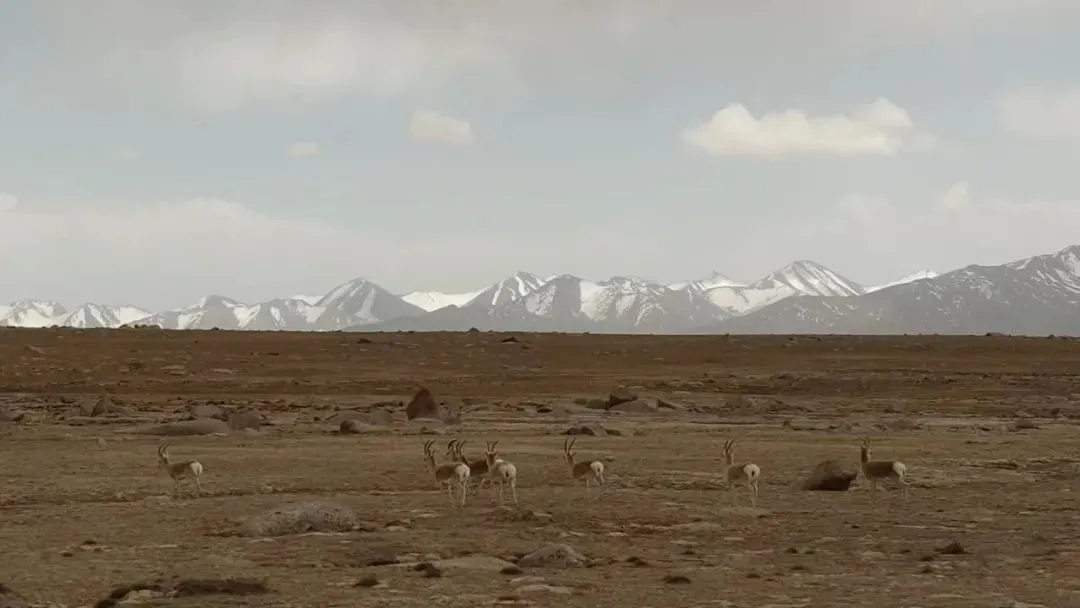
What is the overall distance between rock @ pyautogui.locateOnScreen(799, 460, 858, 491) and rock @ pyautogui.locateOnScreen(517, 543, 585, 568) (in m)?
8.68

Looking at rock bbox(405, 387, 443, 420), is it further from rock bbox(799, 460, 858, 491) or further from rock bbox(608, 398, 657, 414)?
rock bbox(799, 460, 858, 491)

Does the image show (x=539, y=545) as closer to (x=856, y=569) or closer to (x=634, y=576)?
(x=634, y=576)

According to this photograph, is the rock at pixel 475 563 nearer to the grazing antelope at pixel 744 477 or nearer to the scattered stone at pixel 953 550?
the scattered stone at pixel 953 550

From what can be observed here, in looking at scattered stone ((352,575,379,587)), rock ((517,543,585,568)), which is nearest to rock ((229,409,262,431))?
rock ((517,543,585,568))

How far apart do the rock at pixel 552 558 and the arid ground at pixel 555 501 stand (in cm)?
10

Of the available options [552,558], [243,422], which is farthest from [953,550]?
[243,422]

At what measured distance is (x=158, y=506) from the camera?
2111 cm

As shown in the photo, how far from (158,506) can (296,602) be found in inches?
338

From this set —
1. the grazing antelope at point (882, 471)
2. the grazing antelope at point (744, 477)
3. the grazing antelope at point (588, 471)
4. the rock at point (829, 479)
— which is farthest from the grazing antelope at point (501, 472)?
the grazing antelope at point (882, 471)

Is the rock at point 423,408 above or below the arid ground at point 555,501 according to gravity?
above

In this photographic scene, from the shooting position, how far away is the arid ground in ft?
47.5

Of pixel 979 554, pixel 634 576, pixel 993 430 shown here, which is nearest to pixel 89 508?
pixel 634 576

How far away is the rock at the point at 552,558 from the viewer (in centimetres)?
1569

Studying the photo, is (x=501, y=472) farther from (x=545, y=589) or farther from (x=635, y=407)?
(x=635, y=407)
